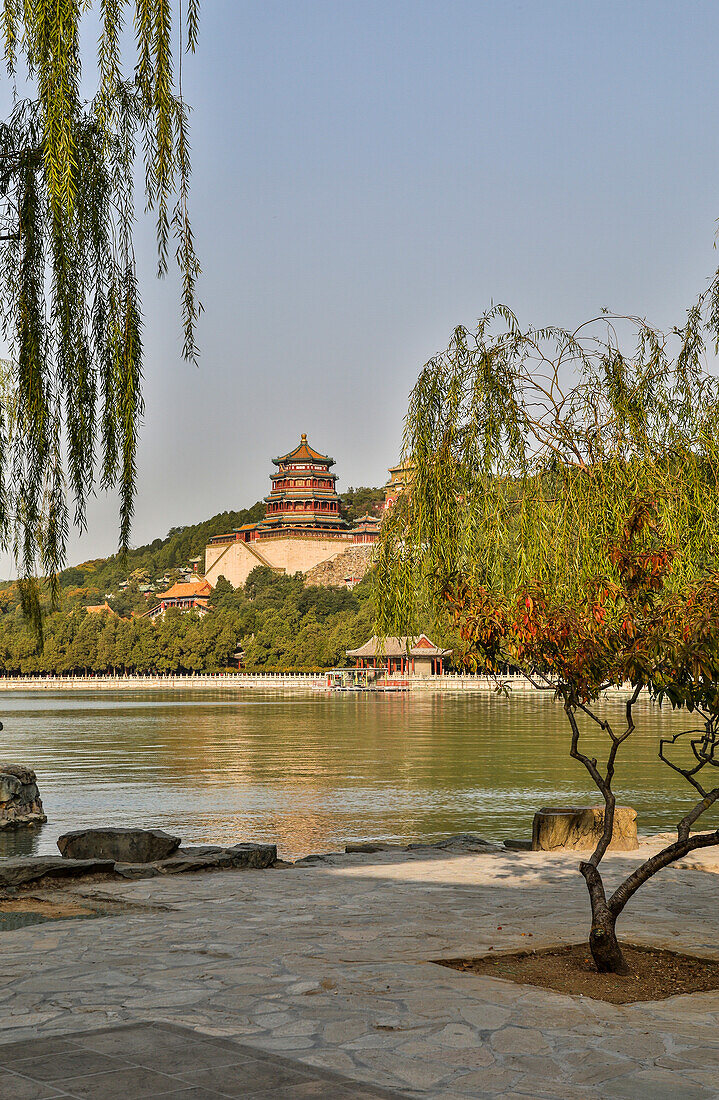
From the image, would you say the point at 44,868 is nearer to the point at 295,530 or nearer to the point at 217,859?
the point at 217,859

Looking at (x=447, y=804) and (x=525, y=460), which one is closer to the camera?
(x=525, y=460)

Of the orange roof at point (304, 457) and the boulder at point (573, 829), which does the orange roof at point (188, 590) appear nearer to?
the orange roof at point (304, 457)

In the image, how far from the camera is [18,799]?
15.3m

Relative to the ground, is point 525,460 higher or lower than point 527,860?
higher

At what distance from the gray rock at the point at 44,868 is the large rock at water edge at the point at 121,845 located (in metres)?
0.73

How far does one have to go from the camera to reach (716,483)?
7.43 meters

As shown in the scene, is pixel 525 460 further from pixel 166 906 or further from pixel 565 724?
pixel 565 724

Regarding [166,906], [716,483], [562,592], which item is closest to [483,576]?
[562,592]

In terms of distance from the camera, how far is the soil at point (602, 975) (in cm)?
491

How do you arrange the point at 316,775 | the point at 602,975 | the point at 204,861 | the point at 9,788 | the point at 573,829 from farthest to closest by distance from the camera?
the point at 316,775
the point at 9,788
the point at 573,829
the point at 204,861
the point at 602,975

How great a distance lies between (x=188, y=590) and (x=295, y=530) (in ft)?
37.8

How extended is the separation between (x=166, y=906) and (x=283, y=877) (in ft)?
5.13

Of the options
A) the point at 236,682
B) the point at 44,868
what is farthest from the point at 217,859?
the point at 236,682

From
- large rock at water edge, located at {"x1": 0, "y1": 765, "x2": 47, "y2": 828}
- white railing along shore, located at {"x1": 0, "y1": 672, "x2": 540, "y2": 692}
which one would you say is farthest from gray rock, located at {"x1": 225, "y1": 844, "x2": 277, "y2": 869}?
white railing along shore, located at {"x1": 0, "y1": 672, "x2": 540, "y2": 692}
